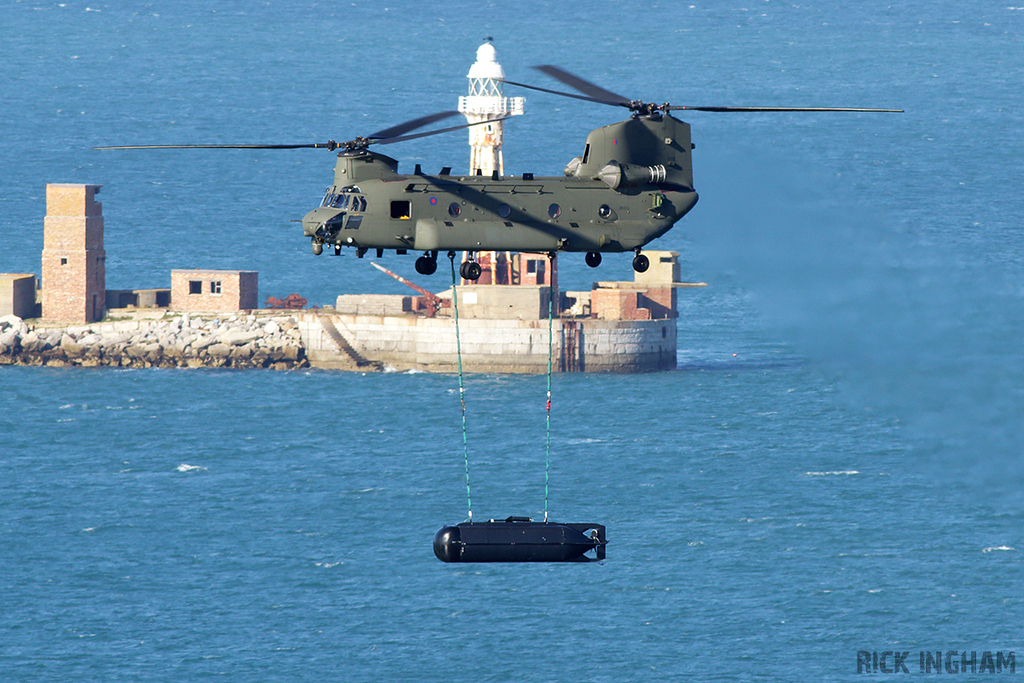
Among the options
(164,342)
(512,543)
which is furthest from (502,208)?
(164,342)

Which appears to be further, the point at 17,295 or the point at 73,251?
the point at 17,295

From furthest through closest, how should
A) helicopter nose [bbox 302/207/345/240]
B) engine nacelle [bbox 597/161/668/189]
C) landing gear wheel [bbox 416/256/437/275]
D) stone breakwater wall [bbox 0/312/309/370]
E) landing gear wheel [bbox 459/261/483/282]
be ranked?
1. stone breakwater wall [bbox 0/312/309/370]
2. engine nacelle [bbox 597/161/668/189]
3. landing gear wheel [bbox 416/256/437/275]
4. helicopter nose [bbox 302/207/345/240]
5. landing gear wheel [bbox 459/261/483/282]

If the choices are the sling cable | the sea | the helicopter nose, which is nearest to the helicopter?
the helicopter nose

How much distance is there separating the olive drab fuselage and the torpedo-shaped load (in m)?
9.37

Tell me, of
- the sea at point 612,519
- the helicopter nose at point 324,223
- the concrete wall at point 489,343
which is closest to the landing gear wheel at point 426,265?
the helicopter nose at point 324,223

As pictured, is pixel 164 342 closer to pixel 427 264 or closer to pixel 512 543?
pixel 427 264

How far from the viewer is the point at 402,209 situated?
54.7 meters

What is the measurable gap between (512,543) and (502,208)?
11.2 m

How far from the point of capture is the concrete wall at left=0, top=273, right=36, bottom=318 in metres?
180

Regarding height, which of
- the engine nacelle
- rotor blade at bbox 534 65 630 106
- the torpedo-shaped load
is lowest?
the torpedo-shaped load

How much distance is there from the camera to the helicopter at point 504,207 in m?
54.4

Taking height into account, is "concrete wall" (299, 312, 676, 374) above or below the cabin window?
below

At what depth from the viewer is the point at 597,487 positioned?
133875 millimetres

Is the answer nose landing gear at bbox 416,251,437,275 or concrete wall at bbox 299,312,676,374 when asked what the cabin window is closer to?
nose landing gear at bbox 416,251,437,275
